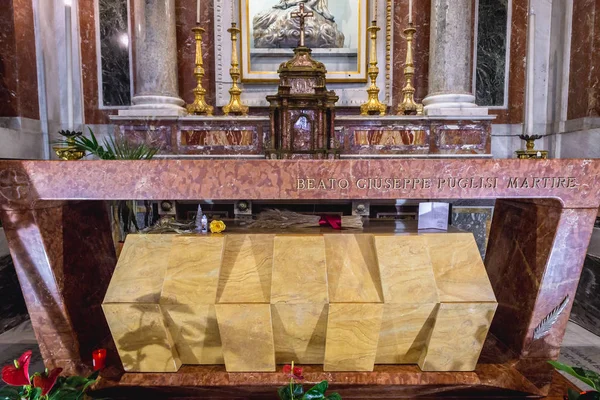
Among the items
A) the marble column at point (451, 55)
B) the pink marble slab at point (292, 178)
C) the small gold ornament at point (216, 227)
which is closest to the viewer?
the pink marble slab at point (292, 178)

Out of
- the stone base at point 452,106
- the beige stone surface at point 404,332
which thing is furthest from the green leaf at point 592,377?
the stone base at point 452,106

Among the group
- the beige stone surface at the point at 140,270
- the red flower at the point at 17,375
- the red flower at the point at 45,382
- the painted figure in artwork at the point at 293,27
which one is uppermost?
the painted figure in artwork at the point at 293,27

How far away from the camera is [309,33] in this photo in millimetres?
4508

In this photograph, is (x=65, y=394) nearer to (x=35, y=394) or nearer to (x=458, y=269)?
(x=35, y=394)

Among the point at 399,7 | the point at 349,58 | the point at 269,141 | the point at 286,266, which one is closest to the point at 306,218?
the point at 286,266

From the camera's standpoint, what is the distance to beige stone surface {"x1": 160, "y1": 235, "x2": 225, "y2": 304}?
1.69 metres

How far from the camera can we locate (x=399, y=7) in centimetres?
462

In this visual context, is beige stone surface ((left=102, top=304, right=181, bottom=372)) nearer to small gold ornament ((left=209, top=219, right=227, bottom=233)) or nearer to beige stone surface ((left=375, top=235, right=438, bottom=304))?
small gold ornament ((left=209, top=219, right=227, bottom=233))

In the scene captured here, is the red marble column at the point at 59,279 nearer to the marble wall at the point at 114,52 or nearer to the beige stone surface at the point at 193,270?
the beige stone surface at the point at 193,270

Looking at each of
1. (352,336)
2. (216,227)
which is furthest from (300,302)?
(216,227)

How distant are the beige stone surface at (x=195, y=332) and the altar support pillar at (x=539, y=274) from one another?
5.14ft

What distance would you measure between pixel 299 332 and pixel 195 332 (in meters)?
0.52

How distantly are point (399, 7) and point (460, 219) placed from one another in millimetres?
2859

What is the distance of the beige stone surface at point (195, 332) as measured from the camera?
1.71 meters
